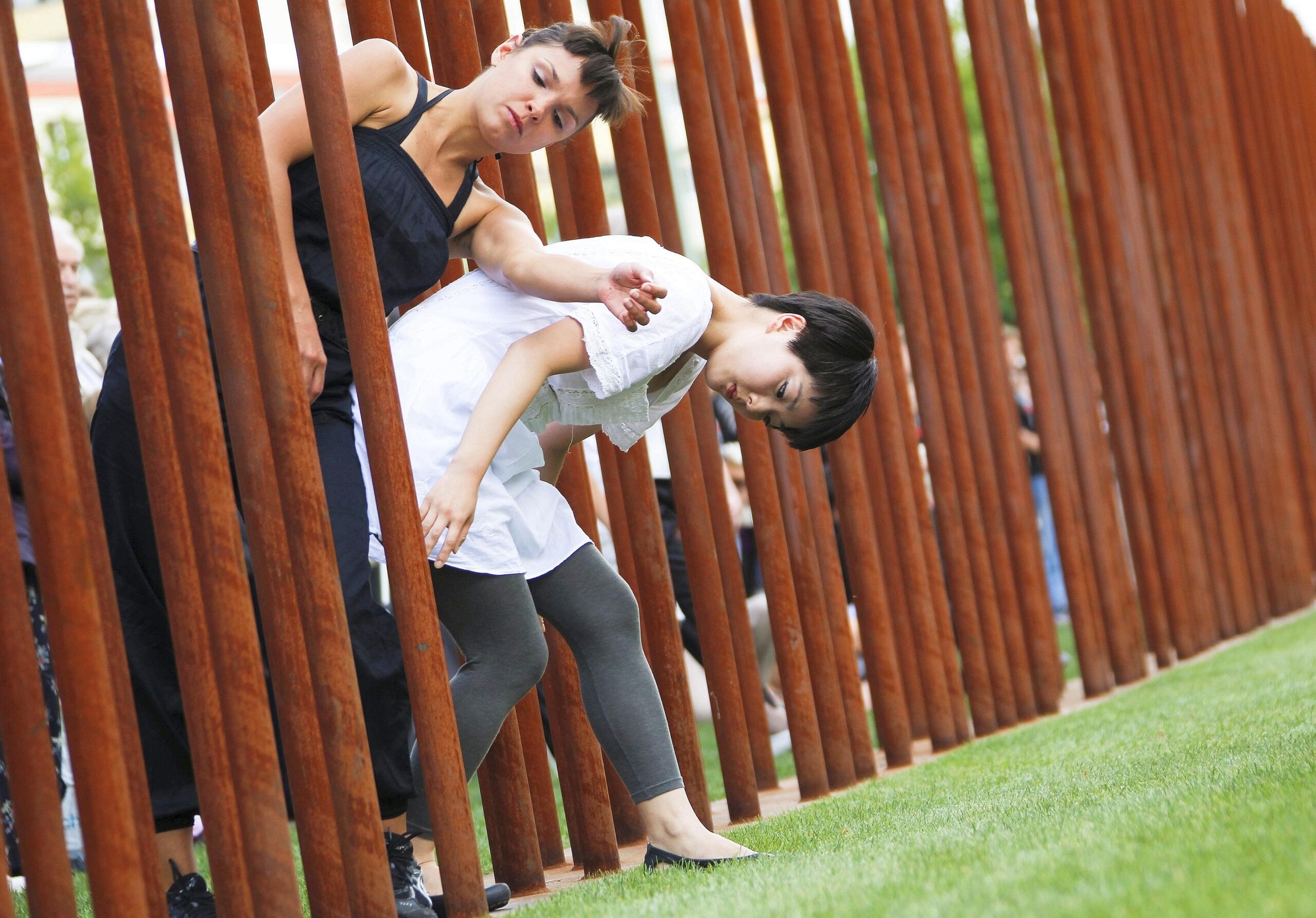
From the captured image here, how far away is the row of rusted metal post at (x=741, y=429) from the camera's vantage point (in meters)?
2.02

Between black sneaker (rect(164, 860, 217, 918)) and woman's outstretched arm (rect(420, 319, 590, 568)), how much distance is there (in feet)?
2.37

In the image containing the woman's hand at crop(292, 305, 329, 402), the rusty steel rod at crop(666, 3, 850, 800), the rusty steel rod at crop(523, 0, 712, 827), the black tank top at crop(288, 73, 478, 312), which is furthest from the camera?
the rusty steel rod at crop(666, 3, 850, 800)

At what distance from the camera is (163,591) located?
2387 millimetres

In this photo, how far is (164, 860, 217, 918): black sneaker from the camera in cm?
245

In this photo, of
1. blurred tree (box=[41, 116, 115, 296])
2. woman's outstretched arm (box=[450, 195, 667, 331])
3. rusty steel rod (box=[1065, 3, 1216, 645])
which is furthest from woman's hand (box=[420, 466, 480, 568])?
blurred tree (box=[41, 116, 115, 296])

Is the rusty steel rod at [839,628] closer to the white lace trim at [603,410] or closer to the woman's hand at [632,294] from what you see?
the white lace trim at [603,410]

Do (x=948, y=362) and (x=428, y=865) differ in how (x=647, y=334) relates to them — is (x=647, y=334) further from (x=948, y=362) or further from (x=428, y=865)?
(x=948, y=362)

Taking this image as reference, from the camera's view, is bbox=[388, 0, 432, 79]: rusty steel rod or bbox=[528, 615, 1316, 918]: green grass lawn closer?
bbox=[528, 615, 1316, 918]: green grass lawn

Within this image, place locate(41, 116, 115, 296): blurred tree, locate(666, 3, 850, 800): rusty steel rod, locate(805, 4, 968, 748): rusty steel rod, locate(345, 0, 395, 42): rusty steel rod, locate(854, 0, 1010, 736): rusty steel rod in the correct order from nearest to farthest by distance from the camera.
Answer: locate(345, 0, 395, 42): rusty steel rod → locate(666, 3, 850, 800): rusty steel rod → locate(805, 4, 968, 748): rusty steel rod → locate(854, 0, 1010, 736): rusty steel rod → locate(41, 116, 115, 296): blurred tree

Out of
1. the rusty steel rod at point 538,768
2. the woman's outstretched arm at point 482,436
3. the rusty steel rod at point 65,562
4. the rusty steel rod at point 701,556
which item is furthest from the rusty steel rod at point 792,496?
the rusty steel rod at point 65,562

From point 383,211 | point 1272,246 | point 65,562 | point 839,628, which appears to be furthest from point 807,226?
point 1272,246

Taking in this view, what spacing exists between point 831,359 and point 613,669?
0.70 metres

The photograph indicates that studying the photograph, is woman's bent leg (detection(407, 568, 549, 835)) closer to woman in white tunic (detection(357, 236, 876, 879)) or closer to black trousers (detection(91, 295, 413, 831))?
woman in white tunic (detection(357, 236, 876, 879))

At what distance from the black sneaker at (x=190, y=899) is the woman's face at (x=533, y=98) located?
4.62 feet
